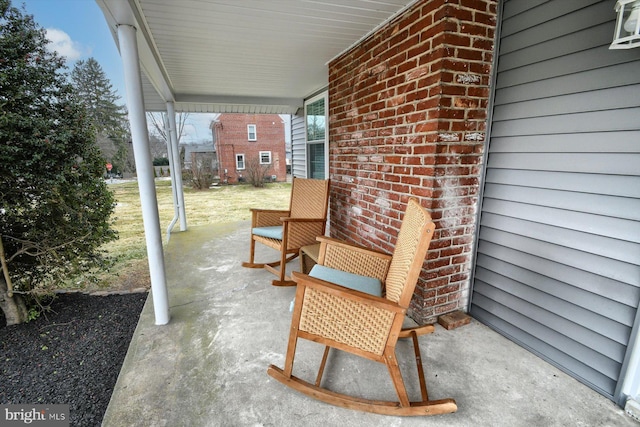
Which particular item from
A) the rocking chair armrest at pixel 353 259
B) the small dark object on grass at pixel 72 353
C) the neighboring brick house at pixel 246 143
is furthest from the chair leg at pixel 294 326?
the neighboring brick house at pixel 246 143

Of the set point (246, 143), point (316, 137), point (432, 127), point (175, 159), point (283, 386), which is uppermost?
point (246, 143)

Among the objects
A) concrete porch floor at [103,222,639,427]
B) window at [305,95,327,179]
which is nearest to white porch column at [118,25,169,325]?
concrete porch floor at [103,222,639,427]

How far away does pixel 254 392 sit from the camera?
4.94 ft

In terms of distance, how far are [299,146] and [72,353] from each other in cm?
472

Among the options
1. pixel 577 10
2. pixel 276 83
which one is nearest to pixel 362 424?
pixel 577 10

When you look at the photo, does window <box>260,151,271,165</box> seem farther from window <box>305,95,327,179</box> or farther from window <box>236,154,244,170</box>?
window <box>305,95,327,179</box>

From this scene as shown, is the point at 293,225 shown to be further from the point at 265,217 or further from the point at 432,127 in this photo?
the point at 432,127

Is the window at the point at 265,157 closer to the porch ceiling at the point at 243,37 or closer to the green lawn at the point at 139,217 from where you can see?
the green lawn at the point at 139,217

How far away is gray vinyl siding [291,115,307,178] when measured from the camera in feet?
18.1

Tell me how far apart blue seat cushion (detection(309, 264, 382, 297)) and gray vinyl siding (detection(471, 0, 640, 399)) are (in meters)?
0.89

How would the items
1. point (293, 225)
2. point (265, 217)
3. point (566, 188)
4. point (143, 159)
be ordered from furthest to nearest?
1. point (265, 217)
2. point (293, 225)
3. point (143, 159)
4. point (566, 188)

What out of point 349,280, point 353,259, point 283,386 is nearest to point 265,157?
point 353,259

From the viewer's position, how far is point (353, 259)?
6.41 feet
